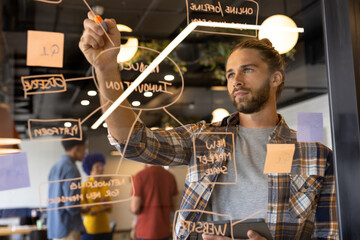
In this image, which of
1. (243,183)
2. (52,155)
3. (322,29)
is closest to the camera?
(52,155)

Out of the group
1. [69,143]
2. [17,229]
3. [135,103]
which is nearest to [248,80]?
[135,103]

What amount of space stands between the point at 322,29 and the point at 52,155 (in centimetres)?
101

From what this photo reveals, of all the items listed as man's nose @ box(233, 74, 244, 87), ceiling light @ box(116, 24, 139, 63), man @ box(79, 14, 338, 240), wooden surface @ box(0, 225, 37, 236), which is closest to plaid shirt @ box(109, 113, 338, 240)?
man @ box(79, 14, 338, 240)

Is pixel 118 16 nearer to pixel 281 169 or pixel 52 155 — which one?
pixel 52 155

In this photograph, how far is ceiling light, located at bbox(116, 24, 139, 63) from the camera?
1.36 metres

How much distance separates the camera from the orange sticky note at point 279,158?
1516 mm

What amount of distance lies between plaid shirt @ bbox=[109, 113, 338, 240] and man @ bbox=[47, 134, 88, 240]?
0.13 m

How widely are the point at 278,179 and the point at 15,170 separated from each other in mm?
826

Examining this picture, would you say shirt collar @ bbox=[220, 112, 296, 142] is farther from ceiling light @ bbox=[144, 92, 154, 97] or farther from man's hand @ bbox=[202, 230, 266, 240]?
ceiling light @ bbox=[144, 92, 154, 97]

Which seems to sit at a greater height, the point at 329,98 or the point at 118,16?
the point at 118,16

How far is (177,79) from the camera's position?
1436 mm

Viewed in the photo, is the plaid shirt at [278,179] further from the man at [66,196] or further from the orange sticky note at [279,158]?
the man at [66,196]

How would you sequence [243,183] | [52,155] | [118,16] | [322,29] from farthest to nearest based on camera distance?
[322,29] → [243,183] → [118,16] → [52,155]

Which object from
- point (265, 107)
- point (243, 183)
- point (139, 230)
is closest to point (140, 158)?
point (139, 230)
